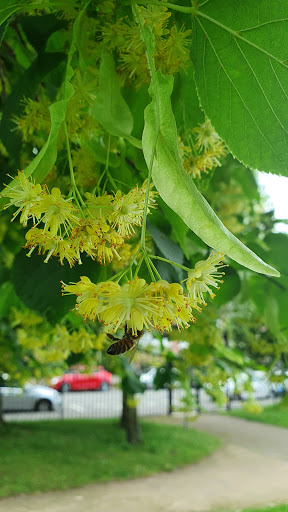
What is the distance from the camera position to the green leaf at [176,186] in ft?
1.42

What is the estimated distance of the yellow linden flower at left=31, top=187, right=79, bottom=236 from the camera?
0.56m

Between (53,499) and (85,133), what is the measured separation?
5572 millimetres

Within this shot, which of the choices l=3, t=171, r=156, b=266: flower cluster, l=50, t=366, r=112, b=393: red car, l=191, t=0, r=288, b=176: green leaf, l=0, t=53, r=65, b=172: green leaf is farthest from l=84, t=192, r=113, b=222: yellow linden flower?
l=50, t=366, r=112, b=393: red car

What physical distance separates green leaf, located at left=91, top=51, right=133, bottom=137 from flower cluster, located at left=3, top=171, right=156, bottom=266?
0.09 m

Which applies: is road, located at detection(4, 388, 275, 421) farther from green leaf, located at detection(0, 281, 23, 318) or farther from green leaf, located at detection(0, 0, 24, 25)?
green leaf, located at detection(0, 0, 24, 25)

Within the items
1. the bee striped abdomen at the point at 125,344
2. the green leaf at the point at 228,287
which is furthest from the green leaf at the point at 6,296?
the bee striped abdomen at the point at 125,344

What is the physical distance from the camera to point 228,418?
11.9m

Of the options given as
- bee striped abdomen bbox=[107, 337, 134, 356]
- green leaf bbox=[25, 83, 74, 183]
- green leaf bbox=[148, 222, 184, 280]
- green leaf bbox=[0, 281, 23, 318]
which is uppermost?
green leaf bbox=[25, 83, 74, 183]

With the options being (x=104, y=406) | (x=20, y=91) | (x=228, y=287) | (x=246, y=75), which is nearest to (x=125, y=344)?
(x=246, y=75)

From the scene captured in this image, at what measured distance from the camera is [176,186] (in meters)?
0.47

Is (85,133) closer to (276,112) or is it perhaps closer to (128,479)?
(276,112)

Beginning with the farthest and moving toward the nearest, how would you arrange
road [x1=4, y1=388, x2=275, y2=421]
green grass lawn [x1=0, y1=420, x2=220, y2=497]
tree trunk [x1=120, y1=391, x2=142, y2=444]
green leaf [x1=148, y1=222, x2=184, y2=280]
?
road [x1=4, y1=388, x2=275, y2=421], tree trunk [x1=120, y1=391, x2=142, y2=444], green grass lawn [x1=0, y1=420, x2=220, y2=497], green leaf [x1=148, y1=222, x2=184, y2=280]

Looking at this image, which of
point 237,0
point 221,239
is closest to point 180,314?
point 221,239

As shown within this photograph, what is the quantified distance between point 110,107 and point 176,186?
0.73ft
